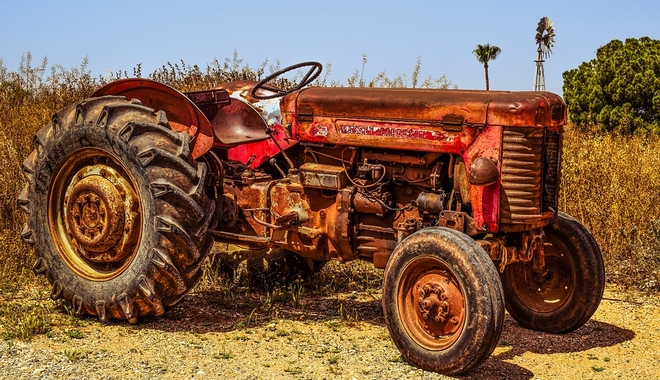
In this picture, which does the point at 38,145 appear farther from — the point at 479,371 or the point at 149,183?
the point at 479,371

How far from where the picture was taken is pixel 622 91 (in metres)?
17.0

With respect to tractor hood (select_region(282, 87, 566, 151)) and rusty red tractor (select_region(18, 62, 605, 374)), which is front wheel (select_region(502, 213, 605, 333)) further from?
tractor hood (select_region(282, 87, 566, 151))

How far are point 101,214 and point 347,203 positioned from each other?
1.77 metres

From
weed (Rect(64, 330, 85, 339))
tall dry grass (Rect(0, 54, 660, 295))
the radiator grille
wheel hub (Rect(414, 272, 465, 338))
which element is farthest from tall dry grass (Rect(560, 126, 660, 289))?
weed (Rect(64, 330, 85, 339))

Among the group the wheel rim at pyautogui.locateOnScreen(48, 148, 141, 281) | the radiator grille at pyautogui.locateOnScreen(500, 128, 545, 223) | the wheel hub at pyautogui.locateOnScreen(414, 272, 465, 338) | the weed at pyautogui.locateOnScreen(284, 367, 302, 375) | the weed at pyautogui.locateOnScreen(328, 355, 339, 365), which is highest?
the radiator grille at pyautogui.locateOnScreen(500, 128, 545, 223)

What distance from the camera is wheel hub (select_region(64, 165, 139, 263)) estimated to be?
570 centimetres

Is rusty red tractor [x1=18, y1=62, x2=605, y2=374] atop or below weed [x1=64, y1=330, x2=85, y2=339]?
atop

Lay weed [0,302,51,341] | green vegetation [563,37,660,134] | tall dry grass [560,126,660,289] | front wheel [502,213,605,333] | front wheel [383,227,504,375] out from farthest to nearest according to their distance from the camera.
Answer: green vegetation [563,37,660,134] → tall dry grass [560,126,660,289] → front wheel [502,213,605,333] → weed [0,302,51,341] → front wheel [383,227,504,375]

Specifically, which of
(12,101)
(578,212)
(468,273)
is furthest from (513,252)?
(12,101)

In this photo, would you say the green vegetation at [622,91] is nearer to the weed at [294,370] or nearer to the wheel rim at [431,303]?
the wheel rim at [431,303]

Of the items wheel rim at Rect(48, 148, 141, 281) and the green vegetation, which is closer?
wheel rim at Rect(48, 148, 141, 281)

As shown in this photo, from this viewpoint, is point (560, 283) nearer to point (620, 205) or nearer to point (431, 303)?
point (431, 303)

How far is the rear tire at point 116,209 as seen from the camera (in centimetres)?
546

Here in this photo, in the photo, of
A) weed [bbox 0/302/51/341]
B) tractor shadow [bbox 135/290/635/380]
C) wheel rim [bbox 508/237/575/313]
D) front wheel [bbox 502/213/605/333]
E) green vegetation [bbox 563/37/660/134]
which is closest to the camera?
weed [bbox 0/302/51/341]
